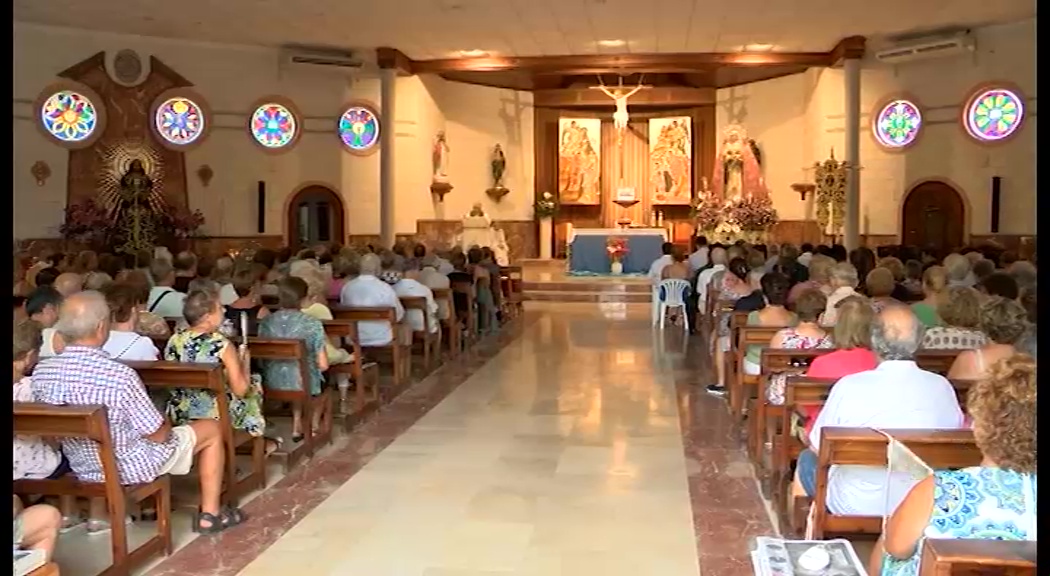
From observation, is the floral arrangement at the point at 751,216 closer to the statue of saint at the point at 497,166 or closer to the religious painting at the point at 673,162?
the religious painting at the point at 673,162

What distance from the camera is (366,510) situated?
192 inches

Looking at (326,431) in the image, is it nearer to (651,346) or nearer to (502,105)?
(651,346)

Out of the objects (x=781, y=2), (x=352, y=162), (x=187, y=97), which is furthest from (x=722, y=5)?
(x=187, y=97)

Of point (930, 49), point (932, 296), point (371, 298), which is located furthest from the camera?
point (930, 49)

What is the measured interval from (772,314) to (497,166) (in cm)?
1455

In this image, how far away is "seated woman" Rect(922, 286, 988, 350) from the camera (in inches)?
198

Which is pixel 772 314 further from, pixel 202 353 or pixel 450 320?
pixel 450 320

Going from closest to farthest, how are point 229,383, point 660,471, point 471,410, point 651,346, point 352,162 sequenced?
point 229,383 < point 660,471 < point 471,410 < point 651,346 < point 352,162

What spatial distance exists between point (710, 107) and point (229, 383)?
17.7 meters

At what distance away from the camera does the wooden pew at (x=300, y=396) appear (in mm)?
5578

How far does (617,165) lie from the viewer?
2203cm

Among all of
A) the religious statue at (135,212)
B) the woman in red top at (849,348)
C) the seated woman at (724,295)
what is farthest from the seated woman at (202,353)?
the religious statue at (135,212)

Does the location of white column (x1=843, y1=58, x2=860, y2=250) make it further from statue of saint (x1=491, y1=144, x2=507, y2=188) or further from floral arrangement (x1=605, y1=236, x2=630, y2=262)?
statue of saint (x1=491, y1=144, x2=507, y2=188)

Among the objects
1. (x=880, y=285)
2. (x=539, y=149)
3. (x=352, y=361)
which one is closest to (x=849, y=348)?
(x=880, y=285)
